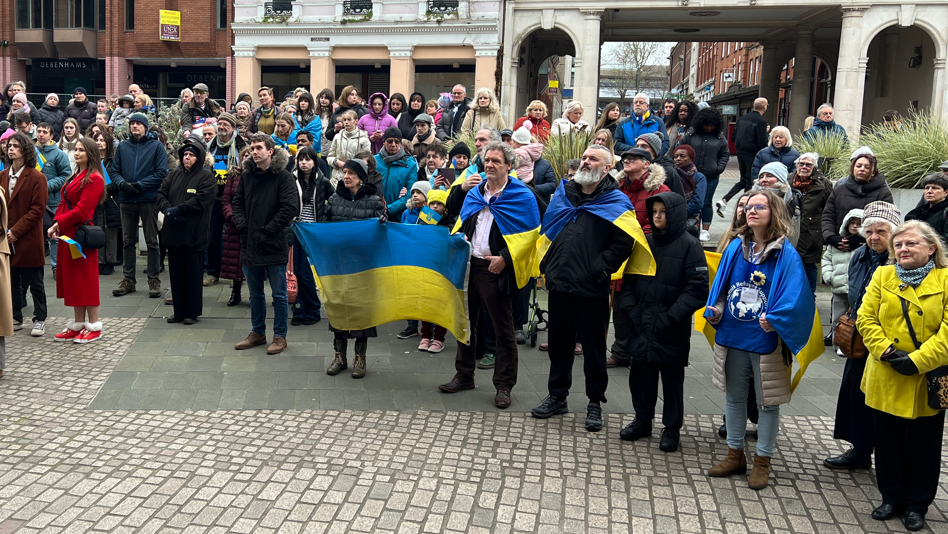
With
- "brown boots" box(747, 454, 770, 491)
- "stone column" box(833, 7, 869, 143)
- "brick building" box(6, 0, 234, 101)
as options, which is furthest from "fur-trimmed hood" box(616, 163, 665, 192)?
"brick building" box(6, 0, 234, 101)

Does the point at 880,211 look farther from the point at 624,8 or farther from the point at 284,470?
the point at 624,8

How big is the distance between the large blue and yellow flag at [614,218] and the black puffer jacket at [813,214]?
3.99 metres

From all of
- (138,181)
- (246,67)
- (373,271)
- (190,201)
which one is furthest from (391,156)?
(246,67)

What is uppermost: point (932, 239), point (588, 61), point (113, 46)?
point (113, 46)

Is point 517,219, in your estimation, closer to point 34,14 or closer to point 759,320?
point 759,320

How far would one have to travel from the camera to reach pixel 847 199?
8445 mm

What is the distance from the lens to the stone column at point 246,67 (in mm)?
30938

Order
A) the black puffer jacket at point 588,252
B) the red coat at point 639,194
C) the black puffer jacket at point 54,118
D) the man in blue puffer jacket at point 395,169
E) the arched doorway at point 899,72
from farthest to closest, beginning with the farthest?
the arched doorway at point 899,72
the black puffer jacket at point 54,118
the man in blue puffer jacket at point 395,169
the red coat at point 639,194
the black puffer jacket at point 588,252

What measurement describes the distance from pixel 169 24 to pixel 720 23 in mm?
22747

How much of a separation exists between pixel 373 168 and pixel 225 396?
260 cm

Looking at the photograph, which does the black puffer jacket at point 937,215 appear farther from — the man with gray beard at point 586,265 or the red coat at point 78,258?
the red coat at point 78,258

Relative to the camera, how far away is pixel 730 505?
4.77 metres

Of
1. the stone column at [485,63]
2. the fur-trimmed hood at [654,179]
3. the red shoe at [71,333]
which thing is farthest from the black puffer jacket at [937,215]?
the stone column at [485,63]

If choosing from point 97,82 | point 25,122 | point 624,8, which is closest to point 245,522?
point 25,122
